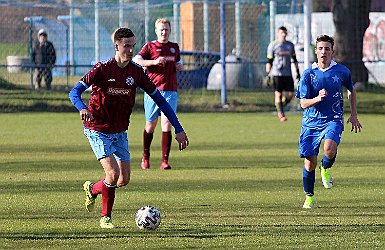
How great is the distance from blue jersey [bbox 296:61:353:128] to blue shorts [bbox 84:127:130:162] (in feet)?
7.73

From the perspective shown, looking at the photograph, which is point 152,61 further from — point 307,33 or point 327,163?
point 307,33

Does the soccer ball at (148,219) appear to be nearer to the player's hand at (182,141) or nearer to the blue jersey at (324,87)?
the player's hand at (182,141)

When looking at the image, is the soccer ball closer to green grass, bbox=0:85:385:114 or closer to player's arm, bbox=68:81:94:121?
player's arm, bbox=68:81:94:121

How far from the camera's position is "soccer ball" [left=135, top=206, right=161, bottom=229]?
9398 millimetres

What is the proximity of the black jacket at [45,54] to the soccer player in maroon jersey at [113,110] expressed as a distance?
1918 cm

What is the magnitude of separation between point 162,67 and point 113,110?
18.5ft

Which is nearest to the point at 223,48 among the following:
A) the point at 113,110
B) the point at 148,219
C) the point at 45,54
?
the point at 45,54

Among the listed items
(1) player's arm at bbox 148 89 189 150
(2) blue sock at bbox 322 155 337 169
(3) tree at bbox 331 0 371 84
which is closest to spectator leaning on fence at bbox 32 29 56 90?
(3) tree at bbox 331 0 371 84

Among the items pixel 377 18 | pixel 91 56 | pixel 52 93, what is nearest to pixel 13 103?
pixel 52 93

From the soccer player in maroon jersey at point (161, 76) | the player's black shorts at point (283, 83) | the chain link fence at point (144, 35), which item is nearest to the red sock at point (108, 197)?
the soccer player in maroon jersey at point (161, 76)

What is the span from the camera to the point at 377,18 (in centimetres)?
3978

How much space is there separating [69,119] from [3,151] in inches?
305

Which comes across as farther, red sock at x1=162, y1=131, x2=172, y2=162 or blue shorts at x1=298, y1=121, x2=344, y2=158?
red sock at x1=162, y1=131, x2=172, y2=162

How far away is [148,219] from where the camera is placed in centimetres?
938
